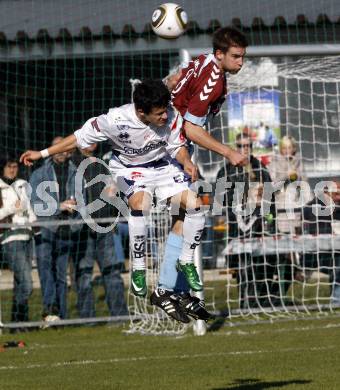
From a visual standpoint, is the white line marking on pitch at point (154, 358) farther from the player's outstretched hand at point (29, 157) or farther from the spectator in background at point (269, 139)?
the spectator in background at point (269, 139)

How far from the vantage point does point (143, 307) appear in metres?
14.8

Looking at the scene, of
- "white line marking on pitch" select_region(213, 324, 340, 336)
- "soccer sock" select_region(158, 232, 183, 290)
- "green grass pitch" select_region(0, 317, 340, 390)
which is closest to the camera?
"soccer sock" select_region(158, 232, 183, 290)

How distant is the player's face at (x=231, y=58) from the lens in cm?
962

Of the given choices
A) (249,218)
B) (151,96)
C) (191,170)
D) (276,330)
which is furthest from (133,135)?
(249,218)

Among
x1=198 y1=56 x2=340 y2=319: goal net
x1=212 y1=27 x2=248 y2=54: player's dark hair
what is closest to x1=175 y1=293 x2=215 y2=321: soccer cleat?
x1=212 y1=27 x2=248 y2=54: player's dark hair

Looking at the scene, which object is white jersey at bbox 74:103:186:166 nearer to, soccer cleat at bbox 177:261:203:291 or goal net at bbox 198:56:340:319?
soccer cleat at bbox 177:261:203:291

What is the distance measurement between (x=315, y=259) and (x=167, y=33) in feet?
17.8

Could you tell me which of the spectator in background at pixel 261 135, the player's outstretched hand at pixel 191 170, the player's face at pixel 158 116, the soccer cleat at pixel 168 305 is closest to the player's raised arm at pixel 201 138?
the player's outstretched hand at pixel 191 170

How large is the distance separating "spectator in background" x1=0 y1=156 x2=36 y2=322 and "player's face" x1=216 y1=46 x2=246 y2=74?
5.92 meters

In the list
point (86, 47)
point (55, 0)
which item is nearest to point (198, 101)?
point (86, 47)

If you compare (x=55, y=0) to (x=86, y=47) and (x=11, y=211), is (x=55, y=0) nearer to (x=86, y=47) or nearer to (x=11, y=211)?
(x=86, y=47)

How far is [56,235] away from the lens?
1516 centimetres

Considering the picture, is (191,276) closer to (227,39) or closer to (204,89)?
(204,89)

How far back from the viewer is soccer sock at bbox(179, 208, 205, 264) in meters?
9.84
